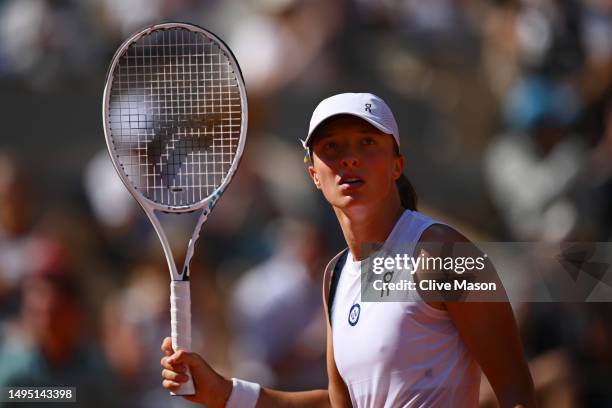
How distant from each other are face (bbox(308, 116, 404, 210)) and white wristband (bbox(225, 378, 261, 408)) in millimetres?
633

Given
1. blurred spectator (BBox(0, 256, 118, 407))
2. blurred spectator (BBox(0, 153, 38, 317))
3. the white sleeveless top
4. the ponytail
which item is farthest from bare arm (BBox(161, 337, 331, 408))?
blurred spectator (BBox(0, 153, 38, 317))

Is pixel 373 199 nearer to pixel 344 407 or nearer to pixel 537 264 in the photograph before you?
pixel 344 407

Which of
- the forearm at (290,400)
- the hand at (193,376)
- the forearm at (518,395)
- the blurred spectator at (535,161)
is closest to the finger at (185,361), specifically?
the hand at (193,376)

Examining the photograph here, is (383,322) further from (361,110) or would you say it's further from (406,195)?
(361,110)

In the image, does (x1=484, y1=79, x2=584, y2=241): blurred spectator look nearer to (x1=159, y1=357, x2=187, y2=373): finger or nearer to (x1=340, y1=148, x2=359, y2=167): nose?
(x1=340, y1=148, x2=359, y2=167): nose

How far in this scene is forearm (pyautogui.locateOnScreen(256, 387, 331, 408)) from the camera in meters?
3.29

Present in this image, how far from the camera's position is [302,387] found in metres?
5.58

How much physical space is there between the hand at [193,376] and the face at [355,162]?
1.94 ft

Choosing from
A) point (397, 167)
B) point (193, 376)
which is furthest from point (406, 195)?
point (193, 376)

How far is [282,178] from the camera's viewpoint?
6371mm

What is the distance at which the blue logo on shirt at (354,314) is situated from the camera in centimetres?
301

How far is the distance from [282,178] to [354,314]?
339 cm

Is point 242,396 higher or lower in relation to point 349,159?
lower

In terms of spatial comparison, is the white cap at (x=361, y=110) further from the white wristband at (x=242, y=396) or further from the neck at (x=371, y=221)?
the white wristband at (x=242, y=396)
